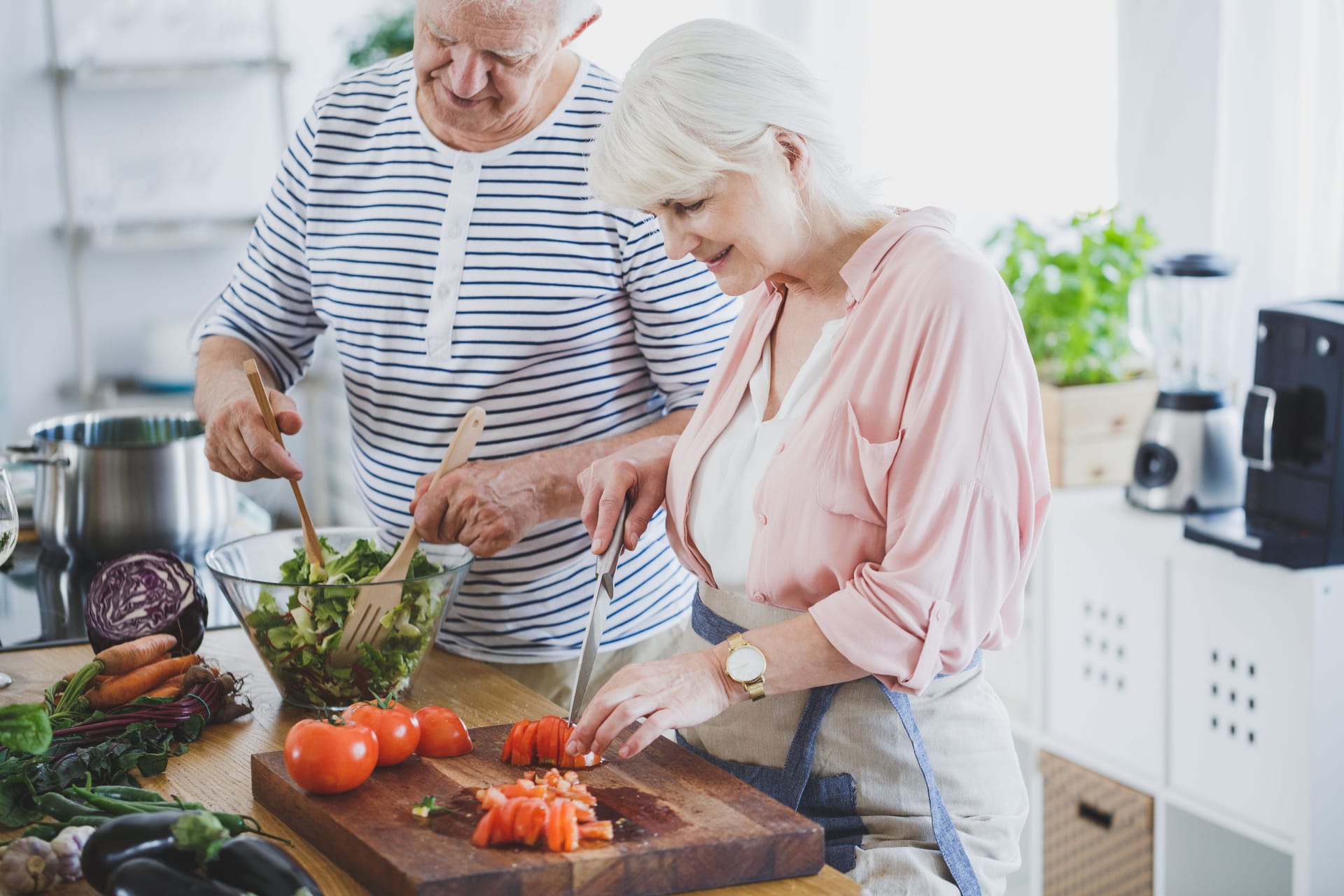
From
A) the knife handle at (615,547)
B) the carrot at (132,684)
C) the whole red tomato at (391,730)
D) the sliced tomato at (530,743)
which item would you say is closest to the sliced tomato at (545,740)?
the sliced tomato at (530,743)

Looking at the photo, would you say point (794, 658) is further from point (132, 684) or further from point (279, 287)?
point (279, 287)

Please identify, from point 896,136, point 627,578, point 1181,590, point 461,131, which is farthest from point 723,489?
point 896,136

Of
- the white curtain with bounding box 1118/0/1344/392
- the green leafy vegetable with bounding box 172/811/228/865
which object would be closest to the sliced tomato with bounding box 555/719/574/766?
the green leafy vegetable with bounding box 172/811/228/865

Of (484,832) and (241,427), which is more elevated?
(241,427)

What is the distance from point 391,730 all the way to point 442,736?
56mm

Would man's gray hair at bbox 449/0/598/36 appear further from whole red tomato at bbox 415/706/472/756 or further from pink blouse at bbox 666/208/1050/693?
whole red tomato at bbox 415/706/472/756

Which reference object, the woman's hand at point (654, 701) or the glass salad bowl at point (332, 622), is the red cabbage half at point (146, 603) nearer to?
the glass salad bowl at point (332, 622)

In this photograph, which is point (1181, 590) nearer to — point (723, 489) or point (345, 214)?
point (723, 489)

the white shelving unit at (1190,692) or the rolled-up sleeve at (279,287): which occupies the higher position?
the rolled-up sleeve at (279,287)

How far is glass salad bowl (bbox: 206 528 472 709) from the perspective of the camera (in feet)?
4.76

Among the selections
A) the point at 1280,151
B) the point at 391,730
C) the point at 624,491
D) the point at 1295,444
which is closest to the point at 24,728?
the point at 391,730

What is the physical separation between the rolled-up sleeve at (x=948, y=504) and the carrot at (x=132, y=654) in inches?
28.9

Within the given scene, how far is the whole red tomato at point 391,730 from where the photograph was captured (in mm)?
1244

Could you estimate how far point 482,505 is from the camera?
1.58 meters
